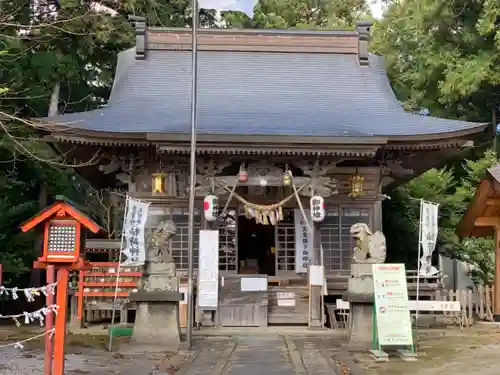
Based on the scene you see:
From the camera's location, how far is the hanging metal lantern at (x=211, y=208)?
40.9 feet

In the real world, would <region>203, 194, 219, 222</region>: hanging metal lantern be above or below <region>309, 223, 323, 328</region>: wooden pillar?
above

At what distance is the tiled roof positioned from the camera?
43.0 ft

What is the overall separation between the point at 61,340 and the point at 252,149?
6739 mm

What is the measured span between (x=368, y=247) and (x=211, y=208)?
3788mm

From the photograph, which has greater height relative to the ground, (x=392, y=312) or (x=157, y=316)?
(x=392, y=312)

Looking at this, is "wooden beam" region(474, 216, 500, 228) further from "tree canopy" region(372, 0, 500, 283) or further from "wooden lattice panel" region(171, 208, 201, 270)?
"wooden lattice panel" region(171, 208, 201, 270)

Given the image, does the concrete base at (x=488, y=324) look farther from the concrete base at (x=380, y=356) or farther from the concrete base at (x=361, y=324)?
the concrete base at (x=380, y=356)

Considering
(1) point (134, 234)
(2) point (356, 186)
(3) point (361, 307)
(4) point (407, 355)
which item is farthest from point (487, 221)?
(1) point (134, 234)

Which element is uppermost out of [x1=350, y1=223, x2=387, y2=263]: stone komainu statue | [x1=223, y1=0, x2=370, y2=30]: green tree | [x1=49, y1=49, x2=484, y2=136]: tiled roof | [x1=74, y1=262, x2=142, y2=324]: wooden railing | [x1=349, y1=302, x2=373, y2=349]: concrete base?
[x1=223, y1=0, x2=370, y2=30]: green tree

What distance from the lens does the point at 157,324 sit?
9.80 metres

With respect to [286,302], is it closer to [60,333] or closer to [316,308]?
[316,308]

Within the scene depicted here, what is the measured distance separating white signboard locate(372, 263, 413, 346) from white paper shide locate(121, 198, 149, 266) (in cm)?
402

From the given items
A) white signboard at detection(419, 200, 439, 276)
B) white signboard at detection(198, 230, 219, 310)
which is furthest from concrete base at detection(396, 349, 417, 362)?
white signboard at detection(198, 230, 219, 310)

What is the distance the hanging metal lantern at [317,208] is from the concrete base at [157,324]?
402 centimetres
